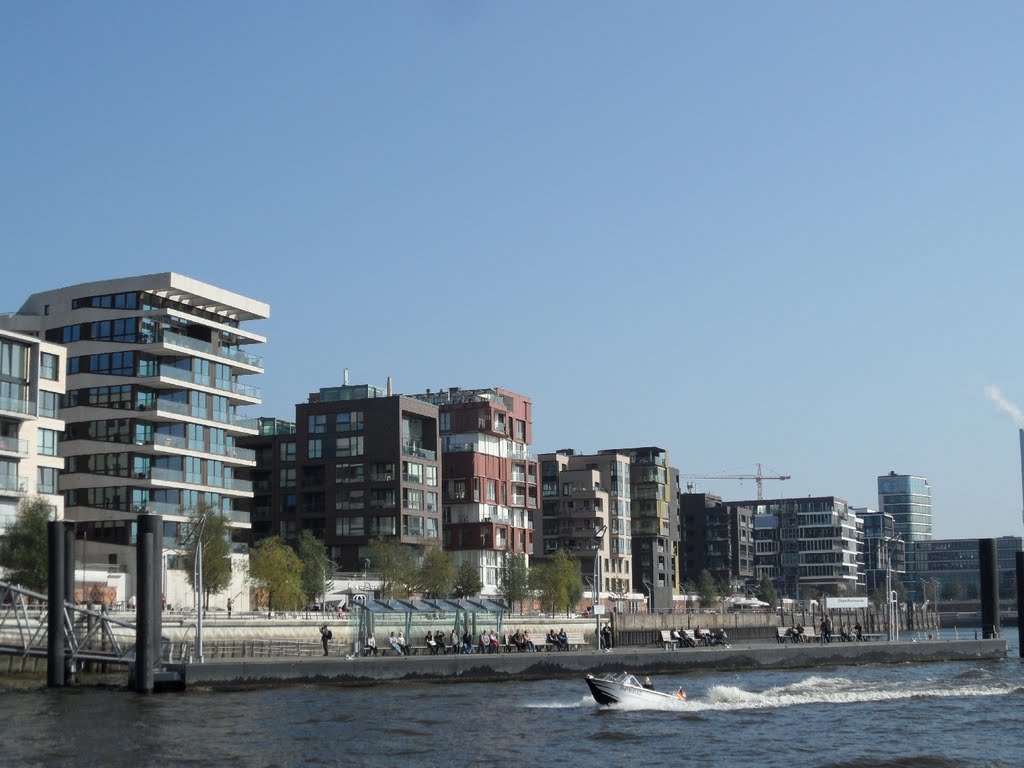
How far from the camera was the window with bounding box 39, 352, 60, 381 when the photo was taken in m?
99.0

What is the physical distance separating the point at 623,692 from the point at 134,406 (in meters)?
61.4

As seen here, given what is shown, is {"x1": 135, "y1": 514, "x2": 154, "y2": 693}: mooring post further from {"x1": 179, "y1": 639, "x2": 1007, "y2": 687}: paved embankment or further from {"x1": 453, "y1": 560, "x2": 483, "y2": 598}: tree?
{"x1": 453, "y1": 560, "x2": 483, "y2": 598}: tree

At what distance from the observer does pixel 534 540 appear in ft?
562

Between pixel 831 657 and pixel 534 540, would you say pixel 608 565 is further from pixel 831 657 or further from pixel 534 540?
pixel 831 657

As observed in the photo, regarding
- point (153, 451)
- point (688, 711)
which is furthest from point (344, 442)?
point (688, 711)

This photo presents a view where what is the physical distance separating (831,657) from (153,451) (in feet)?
172

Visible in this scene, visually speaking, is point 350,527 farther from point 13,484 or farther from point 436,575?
point 13,484

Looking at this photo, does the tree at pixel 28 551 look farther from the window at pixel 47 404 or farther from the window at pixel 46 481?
the window at pixel 47 404

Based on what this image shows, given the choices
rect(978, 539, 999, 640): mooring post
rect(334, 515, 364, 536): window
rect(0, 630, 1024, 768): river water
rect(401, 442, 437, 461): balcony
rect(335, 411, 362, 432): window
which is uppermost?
rect(335, 411, 362, 432): window

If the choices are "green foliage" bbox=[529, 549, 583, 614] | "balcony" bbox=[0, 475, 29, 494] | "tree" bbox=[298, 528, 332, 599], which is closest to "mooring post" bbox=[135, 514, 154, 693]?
"balcony" bbox=[0, 475, 29, 494]

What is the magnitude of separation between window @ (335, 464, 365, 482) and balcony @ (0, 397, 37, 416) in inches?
1741

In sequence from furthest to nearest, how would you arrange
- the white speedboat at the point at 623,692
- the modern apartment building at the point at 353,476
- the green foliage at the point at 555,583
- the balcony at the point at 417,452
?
the green foliage at the point at 555,583 < the balcony at the point at 417,452 < the modern apartment building at the point at 353,476 < the white speedboat at the point at 623,692

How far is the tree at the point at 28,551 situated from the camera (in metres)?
82.3

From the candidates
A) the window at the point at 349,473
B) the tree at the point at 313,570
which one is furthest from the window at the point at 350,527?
the tree at the point at 313,570
